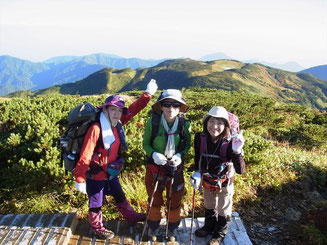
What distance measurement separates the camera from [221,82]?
135375mm

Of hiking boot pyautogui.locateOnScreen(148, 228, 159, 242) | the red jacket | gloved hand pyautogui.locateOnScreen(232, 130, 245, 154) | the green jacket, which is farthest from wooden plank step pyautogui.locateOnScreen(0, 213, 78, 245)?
gloved hand pyautogui.locateOnScreen(232, 130, 245, 154)

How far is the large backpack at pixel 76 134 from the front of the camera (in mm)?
3299

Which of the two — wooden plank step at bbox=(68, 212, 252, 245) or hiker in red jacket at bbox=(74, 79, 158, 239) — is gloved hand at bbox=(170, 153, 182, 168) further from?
wooden plank step at bbox=(68, 212, 252, 245)

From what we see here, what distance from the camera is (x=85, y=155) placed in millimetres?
3186

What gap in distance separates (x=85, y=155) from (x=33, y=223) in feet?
5.96

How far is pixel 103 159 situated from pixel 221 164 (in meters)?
1.76

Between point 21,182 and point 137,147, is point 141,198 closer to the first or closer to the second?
point 137,147

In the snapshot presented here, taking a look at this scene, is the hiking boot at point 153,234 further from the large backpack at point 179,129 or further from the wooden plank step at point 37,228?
the large backpack at point 179,129

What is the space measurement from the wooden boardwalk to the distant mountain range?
13094cm

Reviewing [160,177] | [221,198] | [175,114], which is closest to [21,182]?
[160,177]

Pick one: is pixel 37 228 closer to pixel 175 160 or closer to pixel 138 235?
pixel 138 235

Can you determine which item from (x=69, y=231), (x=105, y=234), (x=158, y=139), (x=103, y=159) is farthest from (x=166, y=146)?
(x=69, y=231)

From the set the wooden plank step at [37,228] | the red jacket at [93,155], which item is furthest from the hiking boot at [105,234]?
the red jacket at [93,155]

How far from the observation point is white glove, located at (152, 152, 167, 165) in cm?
332
